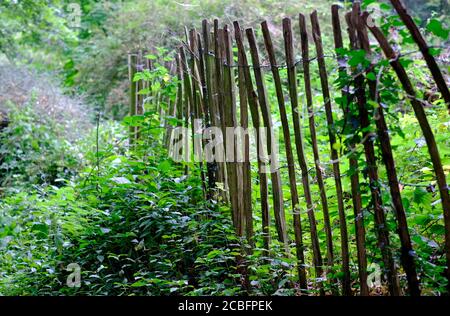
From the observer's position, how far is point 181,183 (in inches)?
171

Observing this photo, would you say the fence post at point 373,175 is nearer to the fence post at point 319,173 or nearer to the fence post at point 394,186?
the fence post at point 394,186

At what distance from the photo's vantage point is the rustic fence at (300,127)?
2527mm

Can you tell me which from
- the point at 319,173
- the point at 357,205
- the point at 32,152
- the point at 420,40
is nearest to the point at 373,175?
the point at 357,205

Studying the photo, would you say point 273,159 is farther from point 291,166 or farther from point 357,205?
point 357,205

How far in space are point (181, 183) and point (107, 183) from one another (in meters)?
0.61

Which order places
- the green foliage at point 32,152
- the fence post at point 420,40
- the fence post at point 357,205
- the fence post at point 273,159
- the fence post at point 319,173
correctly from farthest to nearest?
the green foliage at point 32,152
the fence post at point 273,159
the fence post at point 319,173
the fence post at point 357,205
the fence post at point 420,40

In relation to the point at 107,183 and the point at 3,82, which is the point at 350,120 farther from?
the point at 3,82

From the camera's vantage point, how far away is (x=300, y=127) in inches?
125

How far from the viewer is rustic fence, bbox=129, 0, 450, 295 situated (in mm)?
2527

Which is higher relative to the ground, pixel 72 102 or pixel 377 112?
pixel 72 102

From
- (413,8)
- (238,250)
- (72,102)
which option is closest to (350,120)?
(238,250)

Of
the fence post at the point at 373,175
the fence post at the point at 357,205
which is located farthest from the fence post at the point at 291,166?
the fence post at the point at 373,175

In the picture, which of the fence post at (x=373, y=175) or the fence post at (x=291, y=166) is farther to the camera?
the fence post at (x=291, y=166)
